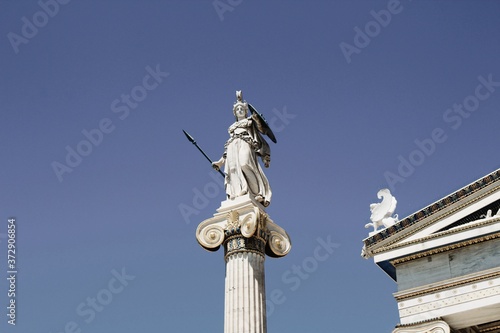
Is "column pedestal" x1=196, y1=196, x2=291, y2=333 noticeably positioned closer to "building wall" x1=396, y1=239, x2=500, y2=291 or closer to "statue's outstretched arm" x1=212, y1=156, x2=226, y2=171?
"statue's outstretched arm" x1=212, y1=156, x2=226, y2=171

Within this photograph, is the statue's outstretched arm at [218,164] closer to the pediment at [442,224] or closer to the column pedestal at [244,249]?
the column pedestal at [244,249]

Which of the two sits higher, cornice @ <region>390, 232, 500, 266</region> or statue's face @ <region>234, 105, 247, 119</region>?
statue's face @ <region>234, 105, 247, 119</region>

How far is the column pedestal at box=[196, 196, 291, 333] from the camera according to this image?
65.8 feet

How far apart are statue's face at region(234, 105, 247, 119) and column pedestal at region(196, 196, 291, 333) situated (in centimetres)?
321

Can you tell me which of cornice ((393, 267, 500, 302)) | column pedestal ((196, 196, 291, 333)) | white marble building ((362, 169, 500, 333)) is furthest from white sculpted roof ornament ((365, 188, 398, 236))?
column pedestal ((196, 196, 291, 333))

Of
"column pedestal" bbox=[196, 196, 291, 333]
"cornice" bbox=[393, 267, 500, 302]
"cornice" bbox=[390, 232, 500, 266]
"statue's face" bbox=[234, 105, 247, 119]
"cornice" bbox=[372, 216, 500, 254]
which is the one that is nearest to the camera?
"column pedestal" bbox=[196, 196, 291, 333]

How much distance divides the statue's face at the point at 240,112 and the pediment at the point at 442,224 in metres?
5.56

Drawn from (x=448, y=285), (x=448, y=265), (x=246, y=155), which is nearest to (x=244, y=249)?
(x=246, y=155)

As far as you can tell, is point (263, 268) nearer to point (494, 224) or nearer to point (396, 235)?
point (396, 235)

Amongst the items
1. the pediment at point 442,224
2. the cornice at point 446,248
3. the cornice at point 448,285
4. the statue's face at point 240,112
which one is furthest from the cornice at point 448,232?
the statue's face at point 240,112

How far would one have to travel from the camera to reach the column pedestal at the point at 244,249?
20.1 metres

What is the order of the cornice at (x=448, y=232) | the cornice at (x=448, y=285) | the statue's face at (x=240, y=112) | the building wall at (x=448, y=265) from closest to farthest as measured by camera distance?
the cornice at (x=448, y=285), the building wall at (x=448, y=265), the cornice at (x=448, y=232), the statue's face at (x=240, y=112)

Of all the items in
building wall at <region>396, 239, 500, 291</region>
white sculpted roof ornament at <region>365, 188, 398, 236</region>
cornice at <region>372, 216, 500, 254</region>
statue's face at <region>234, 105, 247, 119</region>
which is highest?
statue's face at <region>234, 105, 247, 119</region>

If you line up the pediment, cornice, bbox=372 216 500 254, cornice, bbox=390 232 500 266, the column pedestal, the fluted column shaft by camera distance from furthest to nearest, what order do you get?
the pediment < cornice, bbox=372 216 500 254 < cornice, bbox=390 232 500 266 < the column pedestal < the fluted column shaft
